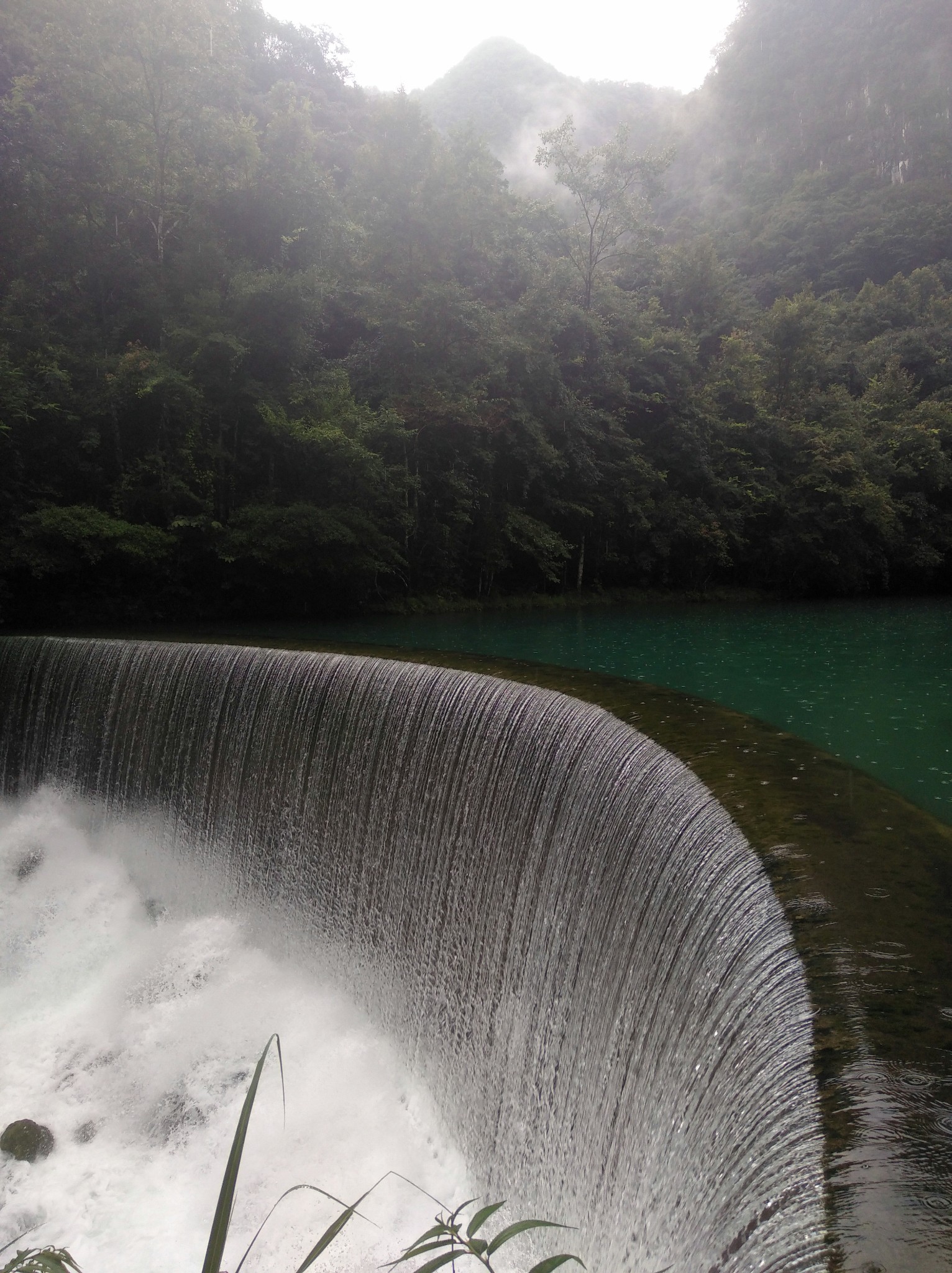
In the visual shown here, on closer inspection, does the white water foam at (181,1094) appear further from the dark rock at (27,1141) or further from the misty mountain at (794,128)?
the misty mountain at (794,128)

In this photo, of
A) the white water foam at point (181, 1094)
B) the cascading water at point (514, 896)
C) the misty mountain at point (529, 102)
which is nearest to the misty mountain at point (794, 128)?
the misty mountain at point (529, 102)

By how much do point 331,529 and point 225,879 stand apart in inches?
260

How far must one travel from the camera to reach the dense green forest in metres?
11.7

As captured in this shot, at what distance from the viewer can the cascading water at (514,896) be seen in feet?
7.11

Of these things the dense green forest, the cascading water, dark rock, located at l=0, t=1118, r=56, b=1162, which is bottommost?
dark rock, located at l=0, t=1118, r=56, b=1162

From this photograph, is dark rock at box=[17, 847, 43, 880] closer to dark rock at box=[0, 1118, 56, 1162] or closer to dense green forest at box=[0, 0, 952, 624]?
dark rock at box=[0, 1118, 56, 1162]

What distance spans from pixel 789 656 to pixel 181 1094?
7.37 m

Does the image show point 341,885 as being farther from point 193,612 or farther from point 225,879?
point 193,612

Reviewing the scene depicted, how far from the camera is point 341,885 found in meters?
5.70

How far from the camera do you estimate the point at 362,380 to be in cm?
1488

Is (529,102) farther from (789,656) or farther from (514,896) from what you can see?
(514,896)

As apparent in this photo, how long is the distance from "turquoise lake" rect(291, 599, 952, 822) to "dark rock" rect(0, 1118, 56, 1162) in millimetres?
5144

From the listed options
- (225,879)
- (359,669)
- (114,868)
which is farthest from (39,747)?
(359,669)

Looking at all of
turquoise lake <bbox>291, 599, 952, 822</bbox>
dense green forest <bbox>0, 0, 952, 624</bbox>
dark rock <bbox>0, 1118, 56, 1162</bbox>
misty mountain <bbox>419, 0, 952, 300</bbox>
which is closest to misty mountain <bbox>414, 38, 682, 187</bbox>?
misty mountain <bbox>419, 0, 952, 300</bbox>
